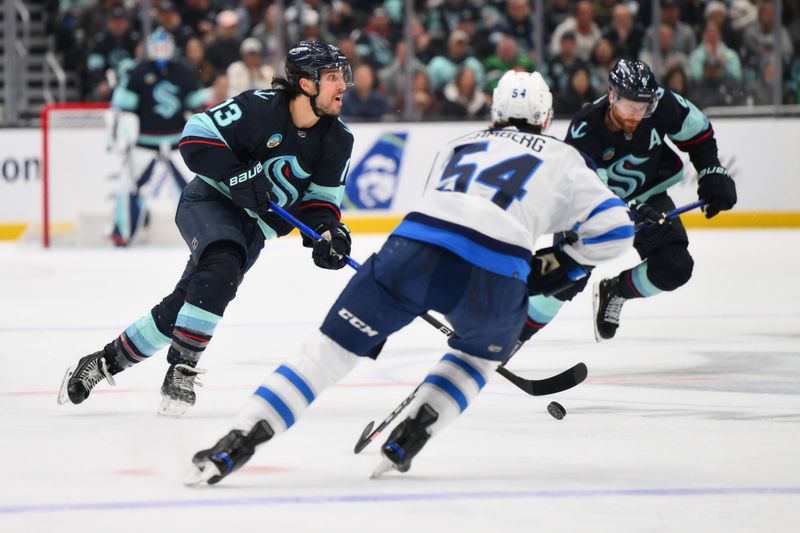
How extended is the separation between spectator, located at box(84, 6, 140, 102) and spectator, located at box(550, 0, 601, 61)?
3018 millimetres

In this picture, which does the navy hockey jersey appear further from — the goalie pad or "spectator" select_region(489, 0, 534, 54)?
"spectator" select_region(489, 0, 534, 54)

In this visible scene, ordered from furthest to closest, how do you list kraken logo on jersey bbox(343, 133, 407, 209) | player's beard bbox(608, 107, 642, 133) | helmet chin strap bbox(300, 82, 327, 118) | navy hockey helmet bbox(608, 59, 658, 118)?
1. kraken logo on jersey bbox(343, 133, 407, 209)
2. player's beard bbox(608, 107, 642, 133)
3. navy hockey helmet bbox(608, 59, 658, 118)
4. helmet chin strap bbox(300, 82, 327, 118)

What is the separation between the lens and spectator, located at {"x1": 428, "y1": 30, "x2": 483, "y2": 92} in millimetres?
10305

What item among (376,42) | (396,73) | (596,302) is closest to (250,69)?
(376,42)

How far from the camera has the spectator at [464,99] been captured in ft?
33.8

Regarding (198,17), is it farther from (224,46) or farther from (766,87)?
(766,87)

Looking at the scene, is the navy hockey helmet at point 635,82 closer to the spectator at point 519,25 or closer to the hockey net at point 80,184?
the hockey net at point 80,184

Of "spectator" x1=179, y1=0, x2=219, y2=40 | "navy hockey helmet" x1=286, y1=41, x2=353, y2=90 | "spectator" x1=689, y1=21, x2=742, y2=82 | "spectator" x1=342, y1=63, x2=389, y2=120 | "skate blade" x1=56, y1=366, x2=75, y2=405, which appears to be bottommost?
"spectator" x1=342, y1=63, x2=389, y2=120

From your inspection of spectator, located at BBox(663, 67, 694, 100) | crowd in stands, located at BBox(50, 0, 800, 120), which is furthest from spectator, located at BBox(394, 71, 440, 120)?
spectator, located at BBox(663, 67, 694, 100)

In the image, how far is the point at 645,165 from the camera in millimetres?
4914

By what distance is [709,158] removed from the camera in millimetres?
4984

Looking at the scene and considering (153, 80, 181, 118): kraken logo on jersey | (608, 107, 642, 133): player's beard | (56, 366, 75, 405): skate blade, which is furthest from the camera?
(153, 80, 181, 118): kraken logo on jersey

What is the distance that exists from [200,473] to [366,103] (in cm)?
738

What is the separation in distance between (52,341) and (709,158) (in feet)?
8.32
